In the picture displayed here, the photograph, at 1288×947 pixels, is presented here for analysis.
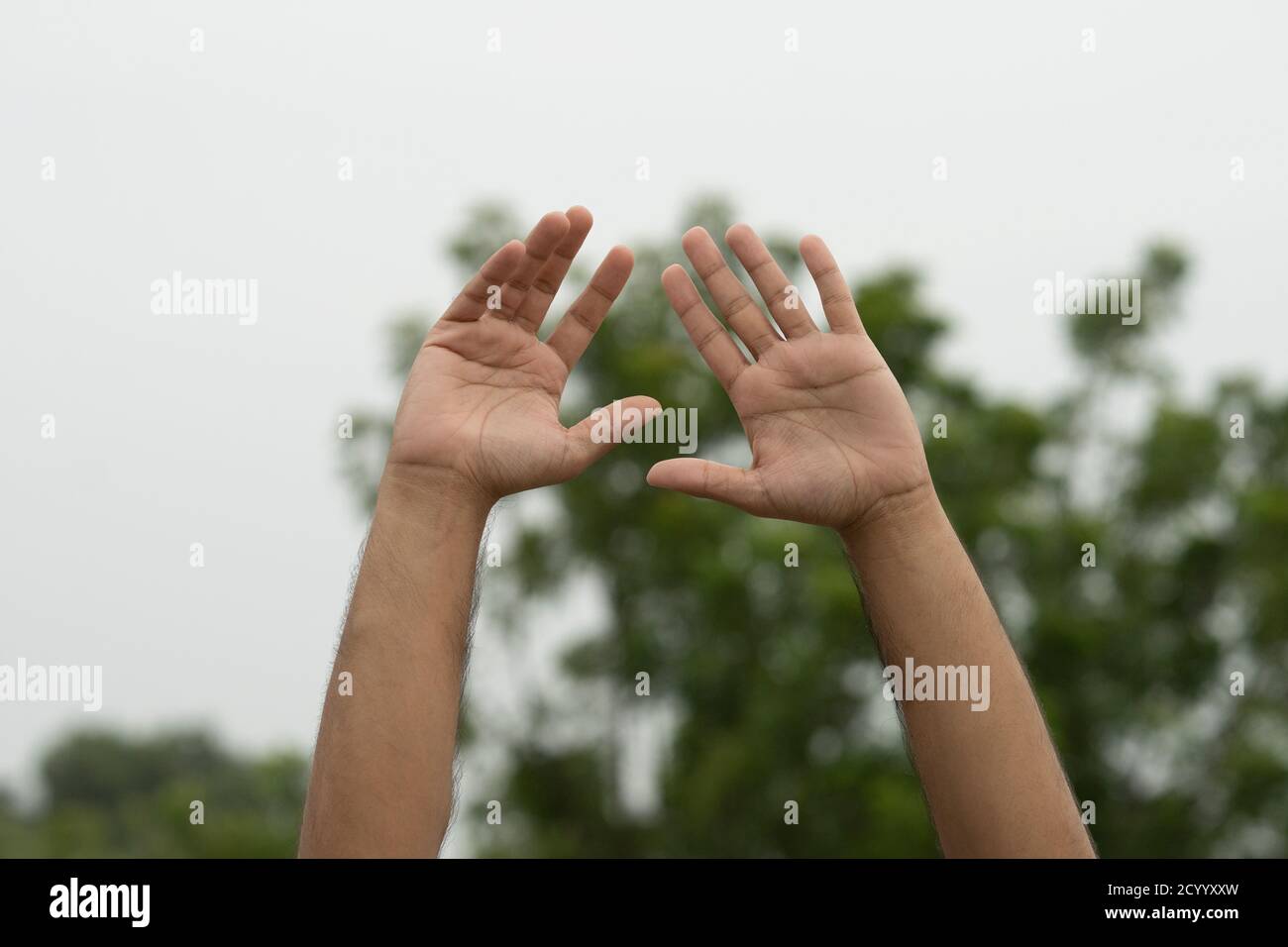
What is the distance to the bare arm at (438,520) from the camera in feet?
7.78

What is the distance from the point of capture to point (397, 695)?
2.42 meters

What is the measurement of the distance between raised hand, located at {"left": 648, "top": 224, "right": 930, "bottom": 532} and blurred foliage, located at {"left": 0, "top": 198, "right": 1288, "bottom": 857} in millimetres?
15060

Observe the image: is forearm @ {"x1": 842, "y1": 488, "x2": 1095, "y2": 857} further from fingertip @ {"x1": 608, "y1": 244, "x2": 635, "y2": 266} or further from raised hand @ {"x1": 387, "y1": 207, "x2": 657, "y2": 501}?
fingertip @ {"x1": 608, "y1": 244, "x2": 635, "y2": 266}

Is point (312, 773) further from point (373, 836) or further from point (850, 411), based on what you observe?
point (850, 411)

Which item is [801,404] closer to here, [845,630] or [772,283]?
[772,283]

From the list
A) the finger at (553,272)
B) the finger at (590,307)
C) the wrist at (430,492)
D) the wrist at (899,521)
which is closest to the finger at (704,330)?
the finger at (590,307)

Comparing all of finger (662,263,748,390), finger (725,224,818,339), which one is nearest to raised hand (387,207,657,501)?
finger (662,263,748,390)

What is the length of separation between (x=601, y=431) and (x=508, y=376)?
0.31 meters

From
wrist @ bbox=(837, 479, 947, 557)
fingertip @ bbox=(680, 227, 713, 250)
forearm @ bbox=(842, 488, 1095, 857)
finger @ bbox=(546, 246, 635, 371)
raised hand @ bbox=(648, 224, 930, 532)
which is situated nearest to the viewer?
forearm @ bbox=(842, 488, 1095, 857)

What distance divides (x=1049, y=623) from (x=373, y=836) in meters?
19.2

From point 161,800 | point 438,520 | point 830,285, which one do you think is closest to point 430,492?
point 438,520

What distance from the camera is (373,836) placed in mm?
2328

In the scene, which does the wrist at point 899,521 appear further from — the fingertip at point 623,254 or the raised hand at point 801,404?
the fingertip at point 623,254

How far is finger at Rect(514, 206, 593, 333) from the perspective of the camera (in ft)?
9.87
